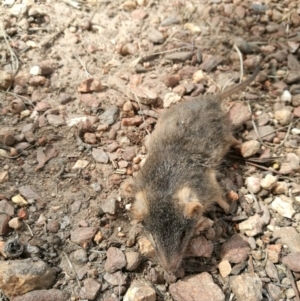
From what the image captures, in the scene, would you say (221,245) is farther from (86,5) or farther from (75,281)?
(86,5)

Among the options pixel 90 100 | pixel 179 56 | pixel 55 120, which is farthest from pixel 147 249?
Answer: pixel 179 56

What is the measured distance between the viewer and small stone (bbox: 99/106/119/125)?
167 inches

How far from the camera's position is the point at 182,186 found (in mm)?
3477

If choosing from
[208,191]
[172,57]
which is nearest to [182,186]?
[208,191]

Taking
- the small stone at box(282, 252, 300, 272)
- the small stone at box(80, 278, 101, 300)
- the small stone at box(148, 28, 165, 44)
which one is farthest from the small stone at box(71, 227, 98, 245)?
the small stone at box(148, 28, 165, 44)

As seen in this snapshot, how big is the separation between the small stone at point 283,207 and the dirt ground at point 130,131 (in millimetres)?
13

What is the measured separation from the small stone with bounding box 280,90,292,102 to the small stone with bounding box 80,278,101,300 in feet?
9.26

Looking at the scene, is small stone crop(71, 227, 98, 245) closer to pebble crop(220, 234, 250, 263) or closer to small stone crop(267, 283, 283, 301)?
pebble crop(220, 234, 250, 263)

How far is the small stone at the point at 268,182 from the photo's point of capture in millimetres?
3883

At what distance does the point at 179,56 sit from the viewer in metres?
4.70

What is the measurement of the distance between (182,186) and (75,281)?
119 centimetres

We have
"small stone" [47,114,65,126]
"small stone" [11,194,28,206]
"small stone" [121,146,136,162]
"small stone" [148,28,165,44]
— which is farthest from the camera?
"small stone" [148,28,165,44]

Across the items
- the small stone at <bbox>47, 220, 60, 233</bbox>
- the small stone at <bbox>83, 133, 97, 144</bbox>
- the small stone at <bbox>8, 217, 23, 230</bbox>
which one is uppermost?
the small stone at <bbox>83, 133, 97, 144</bbox>

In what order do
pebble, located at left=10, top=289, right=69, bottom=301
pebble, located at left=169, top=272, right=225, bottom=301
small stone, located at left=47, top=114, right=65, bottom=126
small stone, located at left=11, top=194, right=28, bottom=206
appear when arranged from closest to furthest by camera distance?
pebble, located at left=10, top=289, right=69, bottom=301, pebble, located at left=169, top=272, right=225, bottom=301, small stone, located at left=11, top=194, right=28, bottom=206, small stone, located at left=47, top=114, right=65, bottom=126
